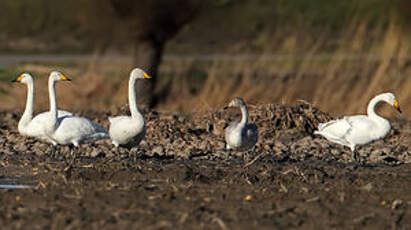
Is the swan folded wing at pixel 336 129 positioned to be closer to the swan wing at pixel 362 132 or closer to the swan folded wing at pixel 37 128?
the swan wing at pixel 362 132

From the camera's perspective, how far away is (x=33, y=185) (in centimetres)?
1022

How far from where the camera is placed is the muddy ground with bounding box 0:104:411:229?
8172 mm

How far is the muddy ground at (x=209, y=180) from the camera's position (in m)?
8.17

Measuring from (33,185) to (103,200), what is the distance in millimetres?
1565

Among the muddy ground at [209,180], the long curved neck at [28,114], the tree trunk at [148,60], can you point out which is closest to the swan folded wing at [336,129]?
the muddy ground at [209,180]

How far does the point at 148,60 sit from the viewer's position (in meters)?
19.5

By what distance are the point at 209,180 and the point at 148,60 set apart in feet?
31.0

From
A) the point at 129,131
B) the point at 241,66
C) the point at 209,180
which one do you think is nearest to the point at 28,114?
the point at 129,131

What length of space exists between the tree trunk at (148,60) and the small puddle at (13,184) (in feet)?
28.3

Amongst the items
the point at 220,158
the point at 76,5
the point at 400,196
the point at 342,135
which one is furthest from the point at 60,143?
the point at 76,5

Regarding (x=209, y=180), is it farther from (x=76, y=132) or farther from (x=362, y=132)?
(x=362, y=132)

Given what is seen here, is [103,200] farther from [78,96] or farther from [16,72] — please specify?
[16,72]

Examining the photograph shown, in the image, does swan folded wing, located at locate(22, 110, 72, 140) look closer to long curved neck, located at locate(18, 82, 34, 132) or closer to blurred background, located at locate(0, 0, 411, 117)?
long curved neck, located at locate(18, 82, 34, 132)

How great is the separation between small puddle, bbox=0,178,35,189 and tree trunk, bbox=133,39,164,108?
28.3 feet
